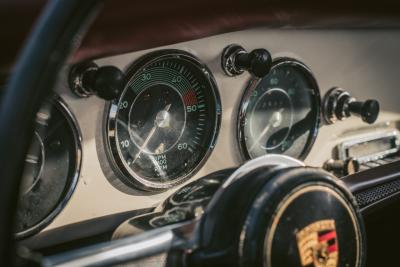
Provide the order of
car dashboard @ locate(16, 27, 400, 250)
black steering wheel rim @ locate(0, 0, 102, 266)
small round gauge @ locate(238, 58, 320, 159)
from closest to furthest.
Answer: black steering wheel rim @ locate(0, 0, 102, 266)
car dashboard @ locate(16, 27, 400, 250)
small round gauge @ locate(238, 58, 320, 159)

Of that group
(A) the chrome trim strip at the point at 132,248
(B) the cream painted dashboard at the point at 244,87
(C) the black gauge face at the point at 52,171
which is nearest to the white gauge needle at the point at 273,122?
(B) the cream painted dashboard at the point at 244,87

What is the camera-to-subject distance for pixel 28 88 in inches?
24.6

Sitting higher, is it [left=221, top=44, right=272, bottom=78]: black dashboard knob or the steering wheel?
[left=221, top=44, right=272, bottom=78]: black dashboard knob

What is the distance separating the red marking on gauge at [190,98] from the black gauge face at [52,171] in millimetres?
455

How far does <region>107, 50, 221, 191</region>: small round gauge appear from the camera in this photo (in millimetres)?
1725

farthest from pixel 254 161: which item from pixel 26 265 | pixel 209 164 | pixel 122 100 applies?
pixel 209 164

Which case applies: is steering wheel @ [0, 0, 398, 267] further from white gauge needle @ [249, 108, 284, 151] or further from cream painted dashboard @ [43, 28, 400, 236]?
white gauge needle @ [249, 108, 284, 151]

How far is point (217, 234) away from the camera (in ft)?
3.38

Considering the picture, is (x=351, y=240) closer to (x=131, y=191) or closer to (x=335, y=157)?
(x=131, y=191)

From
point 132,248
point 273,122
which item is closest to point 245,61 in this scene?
point 273,122

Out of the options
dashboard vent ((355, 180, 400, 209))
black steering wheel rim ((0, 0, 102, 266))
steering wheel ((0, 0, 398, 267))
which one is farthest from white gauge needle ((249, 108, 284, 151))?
black steering wheel rim ((0, 0, 102, 266))

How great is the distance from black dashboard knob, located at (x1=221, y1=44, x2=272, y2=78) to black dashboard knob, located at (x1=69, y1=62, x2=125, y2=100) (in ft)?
1.70

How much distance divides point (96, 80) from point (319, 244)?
0.72 m

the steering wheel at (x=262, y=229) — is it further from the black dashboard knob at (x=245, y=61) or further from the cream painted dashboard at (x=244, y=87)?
the black dashboard knob at (x=245, y=61)
